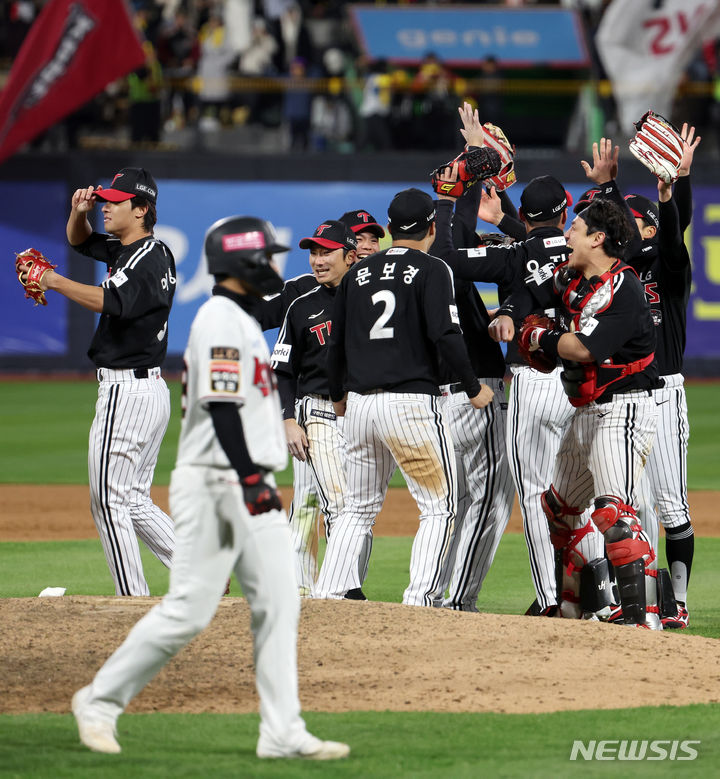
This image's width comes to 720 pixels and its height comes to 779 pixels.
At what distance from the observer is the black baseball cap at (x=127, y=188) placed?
7.45 meters

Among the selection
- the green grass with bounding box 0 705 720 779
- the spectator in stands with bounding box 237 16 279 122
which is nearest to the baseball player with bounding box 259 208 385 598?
the green grass with bounding box 0 705 720 779

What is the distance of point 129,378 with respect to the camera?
7.47 meters

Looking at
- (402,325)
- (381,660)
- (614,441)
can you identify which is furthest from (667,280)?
(381,660)

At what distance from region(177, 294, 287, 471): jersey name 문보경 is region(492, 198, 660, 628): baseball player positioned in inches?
93.4

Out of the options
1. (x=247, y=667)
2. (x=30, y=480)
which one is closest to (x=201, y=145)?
(x=30, y=480)

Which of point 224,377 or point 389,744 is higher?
point 224,377

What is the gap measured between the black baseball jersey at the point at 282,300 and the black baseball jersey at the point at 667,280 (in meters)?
1.85

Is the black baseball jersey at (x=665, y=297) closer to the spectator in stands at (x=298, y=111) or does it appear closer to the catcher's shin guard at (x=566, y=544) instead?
the catcher's shin guard at (x=566, y=544)

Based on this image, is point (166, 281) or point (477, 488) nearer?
point (166, 281)

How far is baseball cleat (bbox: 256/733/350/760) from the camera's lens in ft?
15.4

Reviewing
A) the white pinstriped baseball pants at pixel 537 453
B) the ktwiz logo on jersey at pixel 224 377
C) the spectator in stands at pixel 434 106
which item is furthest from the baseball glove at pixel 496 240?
the spectator in stands at pixel 434 106

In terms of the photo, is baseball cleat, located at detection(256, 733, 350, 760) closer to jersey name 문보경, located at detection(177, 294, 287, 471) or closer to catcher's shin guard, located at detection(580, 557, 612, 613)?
→ jersey name 문보경, located at detection(177, 294, 287, 471)

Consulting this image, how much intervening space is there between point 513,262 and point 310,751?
3.57 metres

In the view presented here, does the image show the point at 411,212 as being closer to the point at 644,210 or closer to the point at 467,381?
the point at 467,381
